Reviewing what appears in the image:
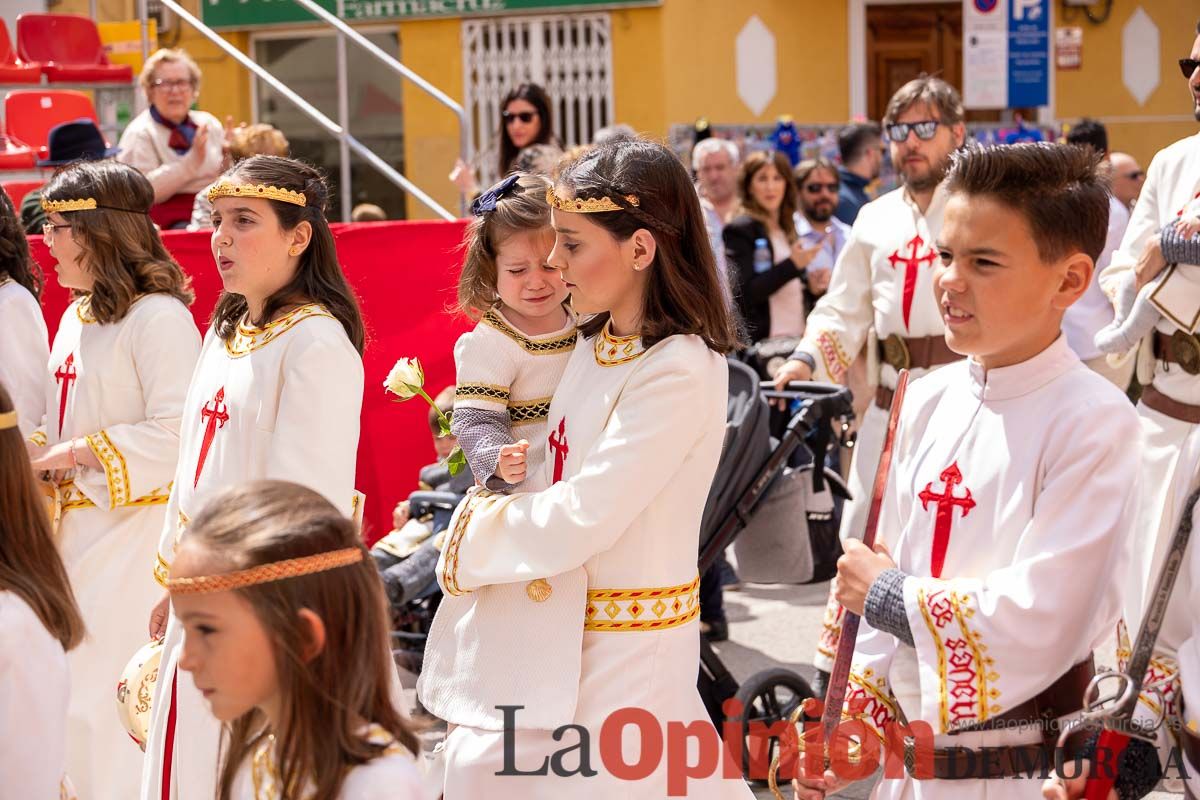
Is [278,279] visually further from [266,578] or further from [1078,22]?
[1078,22]

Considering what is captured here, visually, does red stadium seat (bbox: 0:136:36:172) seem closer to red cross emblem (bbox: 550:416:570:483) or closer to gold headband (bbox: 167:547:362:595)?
red cross emblem (bbox: 550:416:570:483)

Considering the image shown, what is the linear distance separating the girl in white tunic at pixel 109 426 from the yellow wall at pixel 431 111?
12.0 meters

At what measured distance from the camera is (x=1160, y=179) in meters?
4.37

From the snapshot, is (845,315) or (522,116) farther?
(522,116)

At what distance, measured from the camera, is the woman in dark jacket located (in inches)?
317

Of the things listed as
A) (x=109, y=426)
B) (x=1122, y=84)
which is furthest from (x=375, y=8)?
(x=109, y=426)

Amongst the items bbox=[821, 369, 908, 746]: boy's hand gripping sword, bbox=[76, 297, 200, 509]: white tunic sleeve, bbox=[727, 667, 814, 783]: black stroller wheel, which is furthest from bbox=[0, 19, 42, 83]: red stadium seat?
bbox=[821, 369, 908, 746]: boy's hand gripping sword

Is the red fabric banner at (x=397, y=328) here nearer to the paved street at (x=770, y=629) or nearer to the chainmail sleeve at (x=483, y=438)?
the paved street at (x=770, y=629)

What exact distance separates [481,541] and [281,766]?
1010 millimetres

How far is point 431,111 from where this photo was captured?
16.7 metres

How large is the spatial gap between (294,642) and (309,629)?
0.09 ft

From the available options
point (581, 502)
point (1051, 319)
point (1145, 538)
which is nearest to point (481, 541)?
point (581, 502)

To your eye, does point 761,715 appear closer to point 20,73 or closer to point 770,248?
point 770,248

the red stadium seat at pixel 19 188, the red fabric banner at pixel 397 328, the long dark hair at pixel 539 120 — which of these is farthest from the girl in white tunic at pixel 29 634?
the red stadium seat at pixel 19 188
